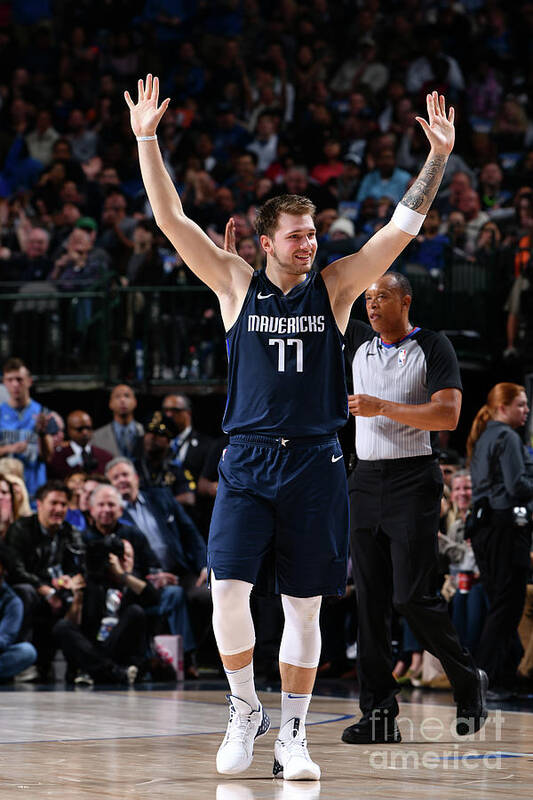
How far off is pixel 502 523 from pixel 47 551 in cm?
358

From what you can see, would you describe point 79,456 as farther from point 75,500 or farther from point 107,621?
point 107,621

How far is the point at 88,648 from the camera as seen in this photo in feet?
31.1

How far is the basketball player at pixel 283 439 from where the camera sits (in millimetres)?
4848

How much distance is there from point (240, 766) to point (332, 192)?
1067 centimetres

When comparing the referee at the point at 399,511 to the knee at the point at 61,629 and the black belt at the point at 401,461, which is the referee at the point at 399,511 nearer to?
the black belt at the point at 401,461

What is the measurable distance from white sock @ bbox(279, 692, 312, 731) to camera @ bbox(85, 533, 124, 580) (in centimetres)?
505

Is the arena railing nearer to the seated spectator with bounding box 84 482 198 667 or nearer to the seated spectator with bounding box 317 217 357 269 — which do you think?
the seated spectator with bounding box 317 217 357 269

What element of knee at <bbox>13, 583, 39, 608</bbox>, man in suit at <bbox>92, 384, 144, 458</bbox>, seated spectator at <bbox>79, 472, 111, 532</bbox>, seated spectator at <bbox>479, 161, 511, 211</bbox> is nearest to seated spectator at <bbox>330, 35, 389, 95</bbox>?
seated spectator at <bbox>479, 161, 511, 211</bbox>

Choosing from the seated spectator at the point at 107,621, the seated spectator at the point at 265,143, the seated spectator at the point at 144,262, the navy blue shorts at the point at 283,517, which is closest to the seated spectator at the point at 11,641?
the seated spectator at the point at 107,621

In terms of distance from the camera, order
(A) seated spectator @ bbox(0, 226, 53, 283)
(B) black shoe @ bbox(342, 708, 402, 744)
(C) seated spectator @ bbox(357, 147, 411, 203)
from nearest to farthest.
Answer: (B) black shoe @ bbox(342, 708, 402, 744), (A) seated spectator @ bbox(0, 226, 53, 283), (C) seated spectator @ bbox(357, 147, 411, 203)

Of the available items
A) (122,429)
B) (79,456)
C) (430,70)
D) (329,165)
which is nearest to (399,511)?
(79,456)

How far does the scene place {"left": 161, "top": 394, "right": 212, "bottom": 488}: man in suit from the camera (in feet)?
37.5

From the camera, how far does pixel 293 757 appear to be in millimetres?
4781

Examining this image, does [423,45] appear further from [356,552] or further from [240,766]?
[240,766]
